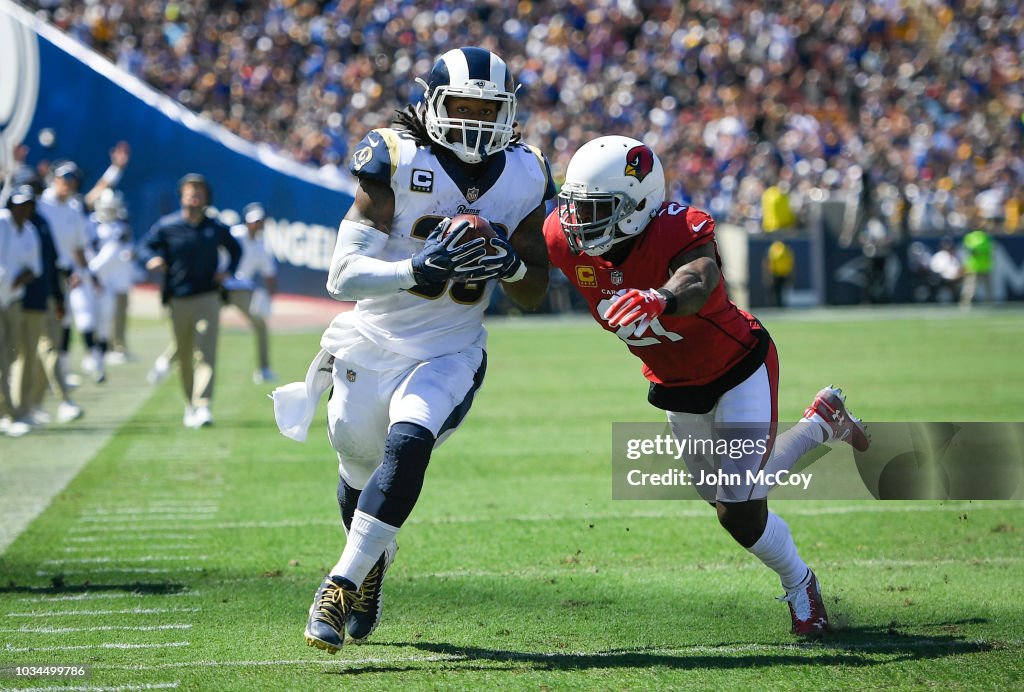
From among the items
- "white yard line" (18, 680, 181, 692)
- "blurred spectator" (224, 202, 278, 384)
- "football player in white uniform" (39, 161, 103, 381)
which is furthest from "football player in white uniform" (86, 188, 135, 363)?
"white yard line" (18, 680, 181, 692)

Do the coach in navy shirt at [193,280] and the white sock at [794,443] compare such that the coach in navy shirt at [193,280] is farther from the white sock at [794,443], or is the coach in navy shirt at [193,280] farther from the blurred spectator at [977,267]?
the blurred spectator at [977,267]

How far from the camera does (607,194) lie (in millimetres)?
4293

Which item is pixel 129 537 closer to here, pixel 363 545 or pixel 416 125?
pixel 363 545

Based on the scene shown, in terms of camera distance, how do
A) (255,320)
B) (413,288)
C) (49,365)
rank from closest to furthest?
(413,288), (49,365), (255,320)

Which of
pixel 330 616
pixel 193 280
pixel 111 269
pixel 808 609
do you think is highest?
pixel 193 280

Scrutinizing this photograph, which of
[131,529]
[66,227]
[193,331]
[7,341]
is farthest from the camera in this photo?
[66,227]

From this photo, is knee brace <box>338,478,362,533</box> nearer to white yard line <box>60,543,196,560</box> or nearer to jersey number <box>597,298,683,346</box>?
jersey number <box>597,298,683,346</box>

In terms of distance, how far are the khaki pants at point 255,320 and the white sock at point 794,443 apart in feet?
28.9

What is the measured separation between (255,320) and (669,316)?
9572mm

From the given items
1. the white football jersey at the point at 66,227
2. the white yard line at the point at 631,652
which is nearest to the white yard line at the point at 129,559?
the white yard line at the point at 631,652

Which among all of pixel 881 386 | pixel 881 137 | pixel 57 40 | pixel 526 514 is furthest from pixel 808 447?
pixel 881 137

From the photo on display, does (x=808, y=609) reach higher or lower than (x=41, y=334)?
lower

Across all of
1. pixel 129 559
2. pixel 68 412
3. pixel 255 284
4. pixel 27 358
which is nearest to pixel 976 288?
pixel 255 284

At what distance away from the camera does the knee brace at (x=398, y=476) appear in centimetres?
411
